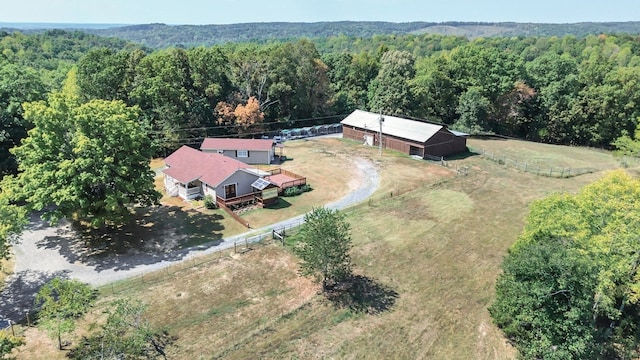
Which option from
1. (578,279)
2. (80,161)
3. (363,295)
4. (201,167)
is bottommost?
(363,295)

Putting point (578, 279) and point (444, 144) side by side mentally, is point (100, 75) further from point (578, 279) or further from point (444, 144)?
point (578, 279)

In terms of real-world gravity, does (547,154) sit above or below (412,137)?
below

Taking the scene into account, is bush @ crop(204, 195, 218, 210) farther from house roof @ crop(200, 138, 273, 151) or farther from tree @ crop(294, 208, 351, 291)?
house roof @ crop(200, 138, 273, 151)

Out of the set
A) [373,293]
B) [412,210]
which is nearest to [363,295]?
[373,293]

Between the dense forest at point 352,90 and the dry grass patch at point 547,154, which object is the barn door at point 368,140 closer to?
the dense forest at point 352,90

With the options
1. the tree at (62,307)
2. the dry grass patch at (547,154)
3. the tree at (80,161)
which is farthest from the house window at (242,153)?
the tree at (62,307)

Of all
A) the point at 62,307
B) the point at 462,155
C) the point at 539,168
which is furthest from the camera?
the point at 462,155

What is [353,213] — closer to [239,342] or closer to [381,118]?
[239,342]

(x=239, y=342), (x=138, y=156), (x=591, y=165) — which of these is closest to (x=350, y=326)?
(x=239, y=342)
